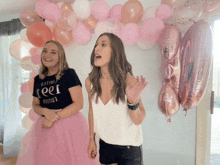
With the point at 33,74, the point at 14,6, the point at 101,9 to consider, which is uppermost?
the point at 14,6

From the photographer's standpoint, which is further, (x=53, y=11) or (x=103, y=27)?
(x=53, y=11)

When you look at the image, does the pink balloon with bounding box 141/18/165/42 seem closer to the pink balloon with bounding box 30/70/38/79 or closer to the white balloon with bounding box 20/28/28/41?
the pink balloon with bounding box 30/70/38/79

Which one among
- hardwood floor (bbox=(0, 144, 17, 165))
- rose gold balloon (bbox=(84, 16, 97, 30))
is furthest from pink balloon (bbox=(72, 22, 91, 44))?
hardwood floor (bbox=(0, 144, 17, 165))

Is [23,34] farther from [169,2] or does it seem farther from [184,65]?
[184,65]

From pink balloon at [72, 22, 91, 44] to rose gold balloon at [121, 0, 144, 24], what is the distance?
338mm

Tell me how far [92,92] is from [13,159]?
116 cm

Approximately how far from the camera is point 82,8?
4.45ft

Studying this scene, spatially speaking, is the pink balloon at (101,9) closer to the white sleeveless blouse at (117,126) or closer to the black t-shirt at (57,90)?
the black t-shirt at (57,90)

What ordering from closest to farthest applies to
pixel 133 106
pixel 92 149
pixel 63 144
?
pixel 133 106, pixel 92 149, pixel 63 144

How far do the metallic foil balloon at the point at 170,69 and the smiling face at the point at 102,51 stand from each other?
1.51 feet

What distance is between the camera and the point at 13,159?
1.51 m

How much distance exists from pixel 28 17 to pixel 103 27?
86cm

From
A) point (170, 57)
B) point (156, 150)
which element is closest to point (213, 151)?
point (156, 150)

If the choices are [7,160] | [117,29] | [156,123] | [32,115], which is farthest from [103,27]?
[7,160]
